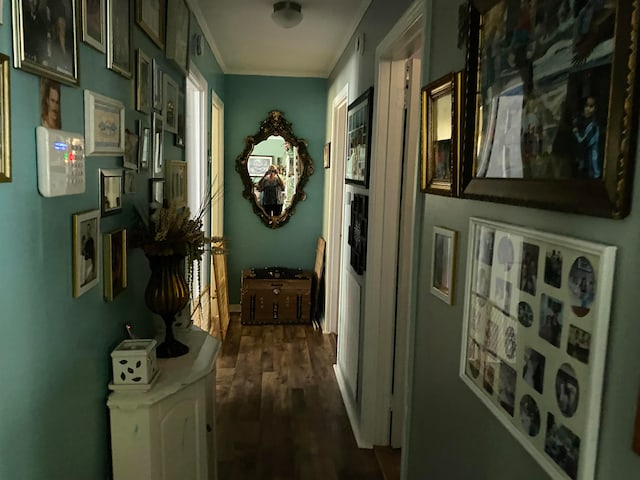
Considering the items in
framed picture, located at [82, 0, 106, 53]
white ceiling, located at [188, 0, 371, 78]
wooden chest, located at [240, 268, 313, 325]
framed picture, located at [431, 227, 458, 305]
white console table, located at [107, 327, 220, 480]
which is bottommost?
wooden chest, located at [240, 268, 313, 325]

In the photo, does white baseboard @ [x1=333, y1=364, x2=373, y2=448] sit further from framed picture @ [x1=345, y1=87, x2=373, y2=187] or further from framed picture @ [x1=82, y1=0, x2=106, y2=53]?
framed picture @ [x1=82, y1=0, x2=106, y2=53]

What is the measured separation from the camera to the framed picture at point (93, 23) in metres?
1.34

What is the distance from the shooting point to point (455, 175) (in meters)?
1.40

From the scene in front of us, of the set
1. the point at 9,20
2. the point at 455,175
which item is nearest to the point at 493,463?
the point at 455,175

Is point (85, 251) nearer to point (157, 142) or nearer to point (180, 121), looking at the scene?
point (157, 142)

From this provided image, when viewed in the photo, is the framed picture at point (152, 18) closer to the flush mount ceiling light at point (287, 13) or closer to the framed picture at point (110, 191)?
the framed picture at point (110, 191)

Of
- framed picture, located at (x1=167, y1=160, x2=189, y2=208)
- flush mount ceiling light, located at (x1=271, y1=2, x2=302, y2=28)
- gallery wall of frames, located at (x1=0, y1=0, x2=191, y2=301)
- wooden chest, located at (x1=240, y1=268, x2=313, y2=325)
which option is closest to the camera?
gallery wall of frames, located at (x1=0, y1=0, x2=191, y2=301)

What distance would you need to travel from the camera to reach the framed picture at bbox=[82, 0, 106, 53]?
134 centimetres

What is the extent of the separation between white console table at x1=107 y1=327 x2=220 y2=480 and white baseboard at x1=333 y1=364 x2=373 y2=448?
3.47 feet

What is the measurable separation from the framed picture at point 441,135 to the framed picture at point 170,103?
120cm

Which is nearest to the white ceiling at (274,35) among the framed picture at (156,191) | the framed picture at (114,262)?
the framed picture at (156,191)

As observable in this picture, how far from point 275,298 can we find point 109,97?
353cm

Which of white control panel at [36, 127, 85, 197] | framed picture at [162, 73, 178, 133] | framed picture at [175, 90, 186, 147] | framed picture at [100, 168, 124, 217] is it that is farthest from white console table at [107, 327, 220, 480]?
framed picture at [175, 90, 186, 147]

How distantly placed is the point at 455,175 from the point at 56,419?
1.22 m
